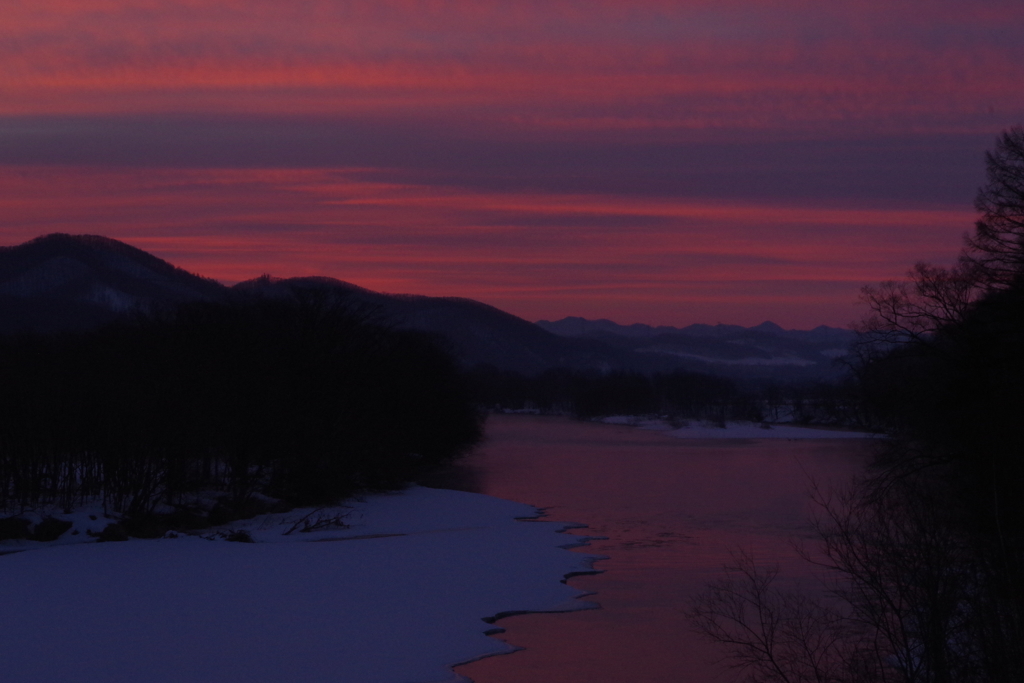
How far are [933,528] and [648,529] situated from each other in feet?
60.1

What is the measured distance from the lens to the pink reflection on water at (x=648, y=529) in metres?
15.4

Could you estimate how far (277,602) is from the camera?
18234mm

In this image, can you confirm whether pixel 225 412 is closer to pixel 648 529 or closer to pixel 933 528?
pixel 648 529

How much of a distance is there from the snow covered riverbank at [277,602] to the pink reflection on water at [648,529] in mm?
895

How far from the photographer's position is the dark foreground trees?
10.3 m

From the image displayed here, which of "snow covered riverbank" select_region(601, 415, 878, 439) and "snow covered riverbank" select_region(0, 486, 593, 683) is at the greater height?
"snow covered riverbank" select_region(0, 486, 593, 683)

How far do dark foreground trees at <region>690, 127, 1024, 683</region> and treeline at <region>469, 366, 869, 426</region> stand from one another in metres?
76.5

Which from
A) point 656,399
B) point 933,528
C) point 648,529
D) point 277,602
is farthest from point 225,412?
point 656,399

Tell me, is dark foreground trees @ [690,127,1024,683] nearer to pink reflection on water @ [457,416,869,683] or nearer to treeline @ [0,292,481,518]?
pink reflection on water @ [457,416,869,683]

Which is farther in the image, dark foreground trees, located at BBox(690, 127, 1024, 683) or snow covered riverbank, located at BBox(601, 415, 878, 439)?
snow covered riverbank, located at BBox(601, 415, 878, 439)

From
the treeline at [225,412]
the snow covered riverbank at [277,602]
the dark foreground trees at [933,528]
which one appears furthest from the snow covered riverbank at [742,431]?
the snow covered riverbank at [277,602]

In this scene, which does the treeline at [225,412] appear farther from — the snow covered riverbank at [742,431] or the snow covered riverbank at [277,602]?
the snow covered riverbank at [742,431]

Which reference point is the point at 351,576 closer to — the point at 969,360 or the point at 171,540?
the point at 171,540

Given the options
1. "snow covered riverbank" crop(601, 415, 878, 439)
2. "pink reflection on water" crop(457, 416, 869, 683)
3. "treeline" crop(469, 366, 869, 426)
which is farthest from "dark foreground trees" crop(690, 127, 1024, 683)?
"treeline" crop(469, 366, 869, 426)
